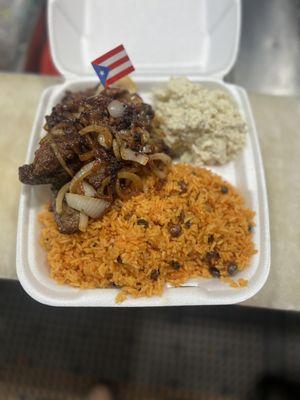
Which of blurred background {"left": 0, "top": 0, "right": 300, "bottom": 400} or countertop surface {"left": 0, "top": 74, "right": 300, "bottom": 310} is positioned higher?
countertop surface {"left": 0, "top": 74, "right": 300, "bottom": 310}

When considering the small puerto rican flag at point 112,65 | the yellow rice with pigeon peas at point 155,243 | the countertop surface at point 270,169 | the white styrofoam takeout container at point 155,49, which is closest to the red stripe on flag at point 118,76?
the small puerto rican flag at point 112,65

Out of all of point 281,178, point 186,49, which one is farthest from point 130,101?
point 281,178

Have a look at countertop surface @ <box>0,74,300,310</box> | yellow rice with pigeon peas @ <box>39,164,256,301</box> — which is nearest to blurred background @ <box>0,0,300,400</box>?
countertop surface @ <box>0,74,300,310</box>

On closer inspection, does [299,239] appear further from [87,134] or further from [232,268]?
[87,134]

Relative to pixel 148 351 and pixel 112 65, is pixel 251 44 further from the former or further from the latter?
pixel 148 351

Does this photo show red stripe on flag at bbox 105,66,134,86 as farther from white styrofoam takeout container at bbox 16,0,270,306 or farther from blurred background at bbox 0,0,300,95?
blurred background at bbox 0,0,300,95

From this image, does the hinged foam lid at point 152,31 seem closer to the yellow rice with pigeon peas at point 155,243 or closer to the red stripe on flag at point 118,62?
the red stripe on flag at point 118,62
